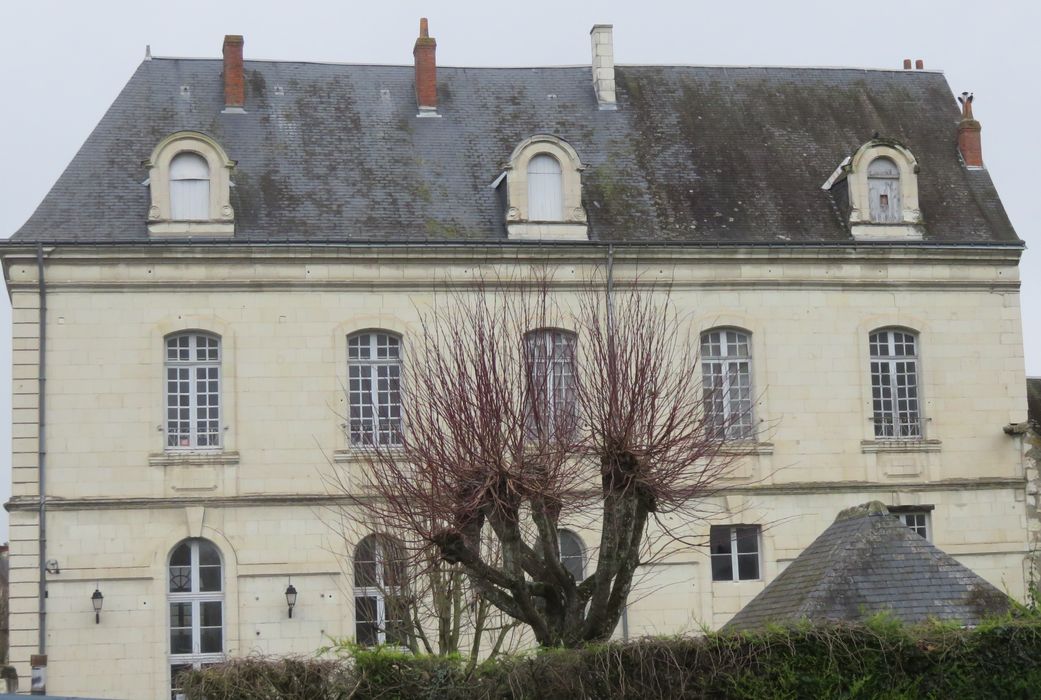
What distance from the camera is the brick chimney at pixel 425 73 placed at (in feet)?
82.7

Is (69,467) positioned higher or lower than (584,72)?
lower

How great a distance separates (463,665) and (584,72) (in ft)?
51.6

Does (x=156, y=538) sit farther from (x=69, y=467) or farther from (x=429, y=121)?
(x=429, y=121)

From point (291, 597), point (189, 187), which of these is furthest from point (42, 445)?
point (189, 187)

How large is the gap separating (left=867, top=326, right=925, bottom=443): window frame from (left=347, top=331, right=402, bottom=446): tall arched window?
6901mm

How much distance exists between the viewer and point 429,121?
25.1 m

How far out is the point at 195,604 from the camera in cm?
2192

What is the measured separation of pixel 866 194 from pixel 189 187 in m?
9.79

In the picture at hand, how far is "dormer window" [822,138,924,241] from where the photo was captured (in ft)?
79.6

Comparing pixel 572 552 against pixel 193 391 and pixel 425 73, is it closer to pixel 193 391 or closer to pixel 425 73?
pixel 193 391

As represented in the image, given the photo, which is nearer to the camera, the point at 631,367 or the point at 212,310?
the point at 631,367

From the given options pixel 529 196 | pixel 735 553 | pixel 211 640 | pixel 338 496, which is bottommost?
pixel 211 640

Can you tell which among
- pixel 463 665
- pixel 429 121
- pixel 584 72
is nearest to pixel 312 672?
pixel 463 665

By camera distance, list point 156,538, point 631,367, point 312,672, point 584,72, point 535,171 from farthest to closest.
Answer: point 584,72
point 535,171
point 156,538
point 631,367
point 312,672
